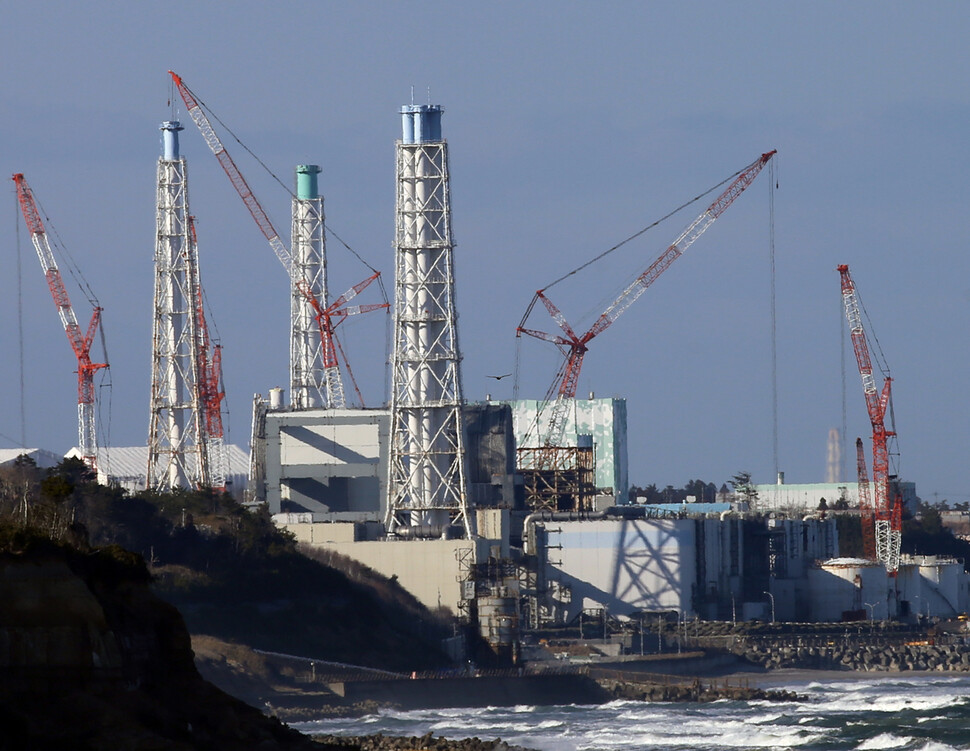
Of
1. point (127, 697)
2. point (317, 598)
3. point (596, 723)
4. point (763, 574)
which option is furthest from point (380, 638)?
point (127, 697)

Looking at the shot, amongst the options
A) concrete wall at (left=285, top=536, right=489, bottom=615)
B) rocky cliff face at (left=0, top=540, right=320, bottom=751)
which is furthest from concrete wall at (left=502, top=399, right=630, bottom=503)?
rocky cliff face at (left=0, top=540, right=320, bottom=751)

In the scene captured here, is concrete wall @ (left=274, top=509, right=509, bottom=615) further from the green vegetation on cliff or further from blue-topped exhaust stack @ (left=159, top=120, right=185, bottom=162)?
blue-topped exhaust stack @ (left=159, top=120, right=185, bottom=162)

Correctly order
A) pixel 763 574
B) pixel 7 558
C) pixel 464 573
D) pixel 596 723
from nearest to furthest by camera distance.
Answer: pixel 7 558
pixel 596 723
pixel 464 573
pixel 763 574

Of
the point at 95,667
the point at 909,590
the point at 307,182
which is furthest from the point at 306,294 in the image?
the point at 95,667

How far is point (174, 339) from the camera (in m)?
126

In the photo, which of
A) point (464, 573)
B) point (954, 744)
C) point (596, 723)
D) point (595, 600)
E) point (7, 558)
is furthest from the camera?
point (595, 600)

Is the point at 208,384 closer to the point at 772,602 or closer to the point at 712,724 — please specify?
the point at 772,602

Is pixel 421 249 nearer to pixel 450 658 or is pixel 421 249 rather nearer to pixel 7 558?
pixel 450 658

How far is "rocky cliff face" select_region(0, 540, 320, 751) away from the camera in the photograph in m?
33.9

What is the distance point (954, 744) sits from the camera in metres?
70.8

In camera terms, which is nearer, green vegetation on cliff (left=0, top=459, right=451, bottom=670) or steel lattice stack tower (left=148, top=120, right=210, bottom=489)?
green vegetation on cliff (left=0, top=459, right=451, bottom=670)

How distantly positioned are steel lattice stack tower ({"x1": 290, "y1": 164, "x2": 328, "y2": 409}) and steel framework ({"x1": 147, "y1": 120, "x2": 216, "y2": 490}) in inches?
640

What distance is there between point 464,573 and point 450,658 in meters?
9.06

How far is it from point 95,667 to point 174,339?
3617 inches
